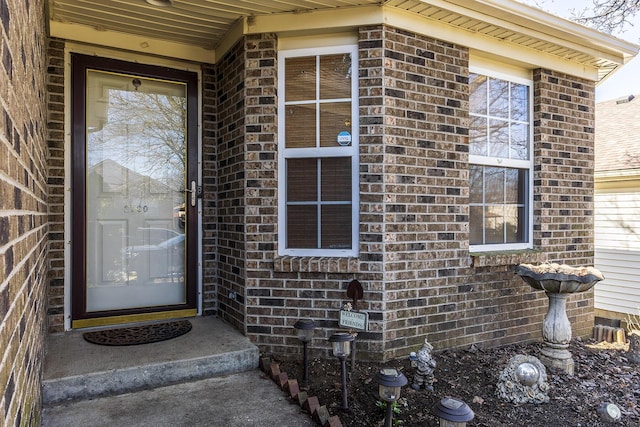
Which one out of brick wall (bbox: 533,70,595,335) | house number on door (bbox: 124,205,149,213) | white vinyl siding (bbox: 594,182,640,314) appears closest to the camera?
house number on door (bbox: 124,205,149,213)

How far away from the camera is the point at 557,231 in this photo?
445 cm

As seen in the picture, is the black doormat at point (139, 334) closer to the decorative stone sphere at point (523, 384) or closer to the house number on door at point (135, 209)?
the house number on door at point (135, 209)

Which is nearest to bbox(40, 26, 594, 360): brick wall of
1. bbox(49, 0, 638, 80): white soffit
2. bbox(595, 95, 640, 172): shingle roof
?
bbox(49, 0, 638, 80): white soffit

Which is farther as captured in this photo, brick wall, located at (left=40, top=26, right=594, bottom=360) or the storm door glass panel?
the storm door glass panel

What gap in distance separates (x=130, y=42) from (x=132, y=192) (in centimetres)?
133

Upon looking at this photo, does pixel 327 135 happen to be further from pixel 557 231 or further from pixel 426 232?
pixel 557 231

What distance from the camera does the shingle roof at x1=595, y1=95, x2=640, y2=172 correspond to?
6.86m

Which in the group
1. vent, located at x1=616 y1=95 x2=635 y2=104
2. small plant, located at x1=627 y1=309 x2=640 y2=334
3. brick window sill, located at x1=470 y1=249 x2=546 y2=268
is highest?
vent, located at x1=616 y1=95 x2=635 y2=104

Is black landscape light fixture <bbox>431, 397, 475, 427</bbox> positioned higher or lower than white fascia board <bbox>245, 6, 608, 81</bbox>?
lower

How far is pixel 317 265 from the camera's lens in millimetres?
3305

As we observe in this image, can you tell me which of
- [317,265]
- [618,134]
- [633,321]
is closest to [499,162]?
[317,265]

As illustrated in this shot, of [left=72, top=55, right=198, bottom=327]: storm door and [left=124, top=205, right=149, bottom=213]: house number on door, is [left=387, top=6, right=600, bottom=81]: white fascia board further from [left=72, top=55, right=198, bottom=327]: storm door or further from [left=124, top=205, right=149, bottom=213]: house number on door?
[left=124, top=205, right=149, bottom=213]: house number on door

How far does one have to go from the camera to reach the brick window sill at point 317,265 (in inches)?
130

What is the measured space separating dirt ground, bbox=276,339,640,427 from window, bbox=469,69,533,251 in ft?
3.88
